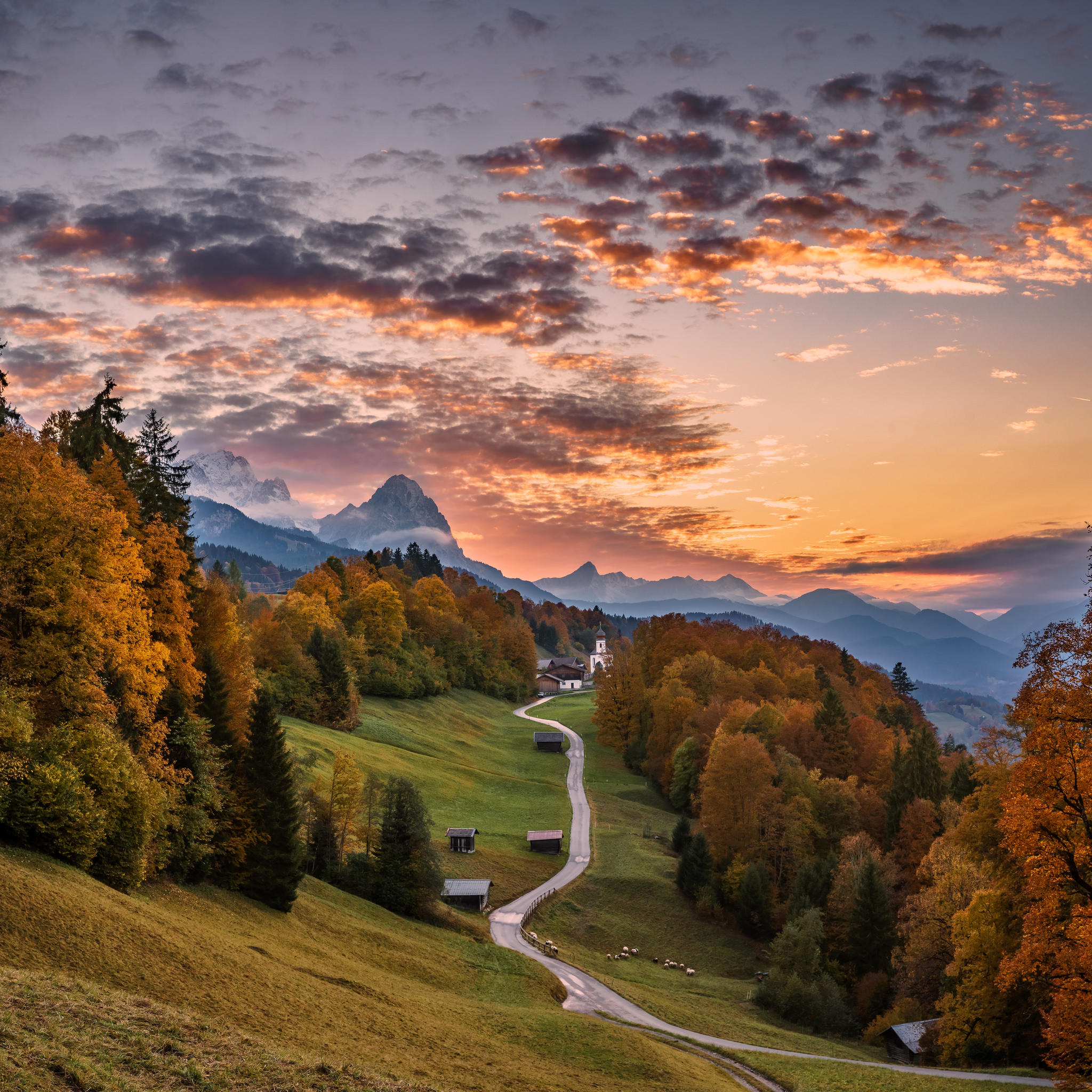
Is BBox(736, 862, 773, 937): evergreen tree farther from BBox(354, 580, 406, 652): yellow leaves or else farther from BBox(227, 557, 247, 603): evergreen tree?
BBox(227, 557, 247, 603): evergreen tree

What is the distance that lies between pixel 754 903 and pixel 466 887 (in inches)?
895

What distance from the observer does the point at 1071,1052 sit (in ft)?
68.2

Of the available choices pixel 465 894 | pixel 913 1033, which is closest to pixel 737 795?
pixel 465 894

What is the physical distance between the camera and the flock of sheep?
53.4 m

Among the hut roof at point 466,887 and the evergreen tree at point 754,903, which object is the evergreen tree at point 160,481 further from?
the evergreen tree at point 754,903

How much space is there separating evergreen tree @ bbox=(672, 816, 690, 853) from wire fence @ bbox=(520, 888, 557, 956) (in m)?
19.9

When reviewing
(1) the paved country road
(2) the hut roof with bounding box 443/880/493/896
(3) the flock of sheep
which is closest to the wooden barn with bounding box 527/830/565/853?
(1) the paved country road

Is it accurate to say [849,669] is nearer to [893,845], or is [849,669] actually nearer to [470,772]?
[893,845]

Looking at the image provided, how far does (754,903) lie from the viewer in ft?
199

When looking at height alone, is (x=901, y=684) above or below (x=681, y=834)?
above

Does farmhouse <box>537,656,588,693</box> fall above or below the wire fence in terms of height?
above

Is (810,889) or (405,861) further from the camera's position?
(810,889)

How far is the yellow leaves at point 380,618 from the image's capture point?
116 m

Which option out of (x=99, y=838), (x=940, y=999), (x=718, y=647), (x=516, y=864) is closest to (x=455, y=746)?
(x=516, y=864)
